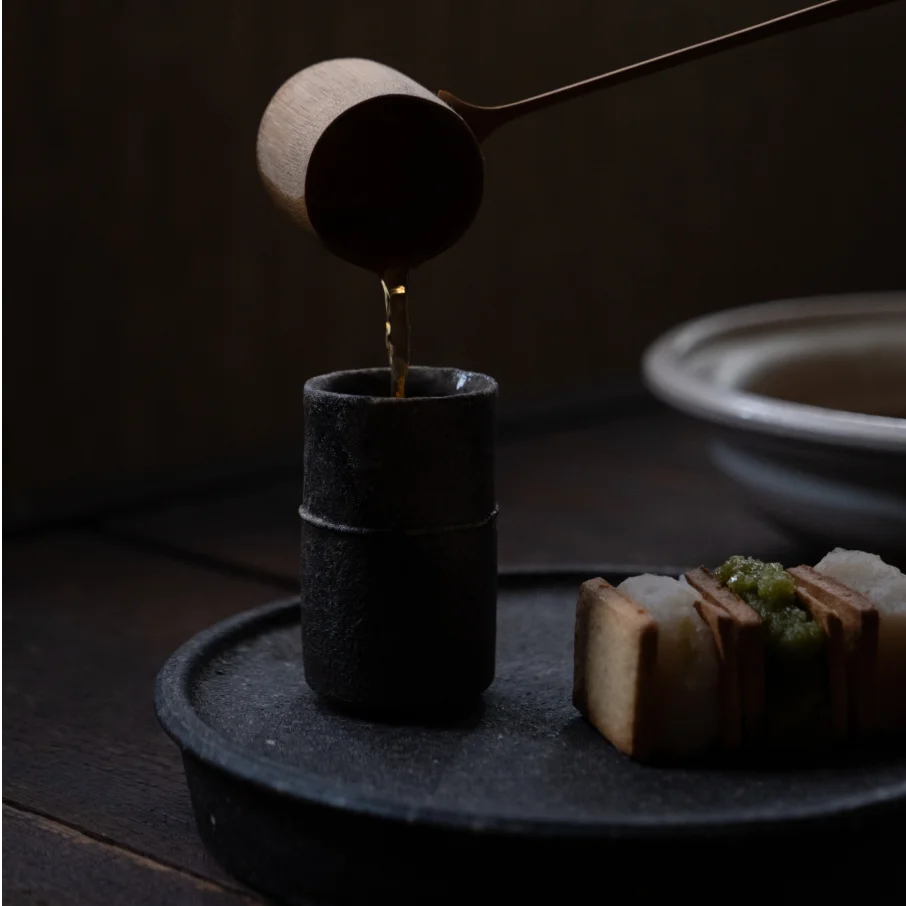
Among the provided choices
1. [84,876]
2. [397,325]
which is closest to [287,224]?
[397,325]

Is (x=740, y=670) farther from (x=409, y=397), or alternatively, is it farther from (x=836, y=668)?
(x=409, y=397)

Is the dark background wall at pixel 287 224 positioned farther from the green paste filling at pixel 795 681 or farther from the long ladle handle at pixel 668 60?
the green paste filling at pixel 795 681

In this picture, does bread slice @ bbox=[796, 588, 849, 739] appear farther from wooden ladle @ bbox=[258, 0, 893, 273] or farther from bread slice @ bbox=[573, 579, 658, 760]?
wooden ladle @ bbox=[258, 0, 893, 273]

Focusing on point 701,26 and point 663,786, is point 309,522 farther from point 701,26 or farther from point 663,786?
point 701,26

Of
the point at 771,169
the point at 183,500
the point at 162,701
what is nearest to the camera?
the point at 162,701

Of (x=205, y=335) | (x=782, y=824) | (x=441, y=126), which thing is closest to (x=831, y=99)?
(x=205, y=335)

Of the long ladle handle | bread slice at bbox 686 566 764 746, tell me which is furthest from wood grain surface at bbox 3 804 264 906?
the long ladle handle
